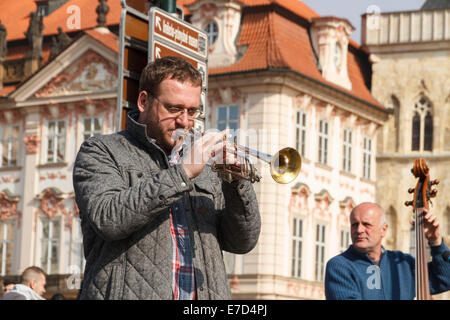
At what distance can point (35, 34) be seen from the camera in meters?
35.3

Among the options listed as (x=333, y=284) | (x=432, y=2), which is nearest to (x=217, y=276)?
(x=333, y=284)

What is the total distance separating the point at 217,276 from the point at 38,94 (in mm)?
30558

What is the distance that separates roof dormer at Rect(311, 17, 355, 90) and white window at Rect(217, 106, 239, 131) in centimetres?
328

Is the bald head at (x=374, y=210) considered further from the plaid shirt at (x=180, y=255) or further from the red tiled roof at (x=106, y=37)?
the red tiled roof at (x=106, y=37)

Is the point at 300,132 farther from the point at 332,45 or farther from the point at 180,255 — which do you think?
the point at 180,255

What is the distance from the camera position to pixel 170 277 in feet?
13.5

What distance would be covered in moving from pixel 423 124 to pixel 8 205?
12.8 meters

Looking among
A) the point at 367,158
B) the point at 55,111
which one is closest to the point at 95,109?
the point at 55,111

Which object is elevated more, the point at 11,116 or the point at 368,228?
the point at 11,116

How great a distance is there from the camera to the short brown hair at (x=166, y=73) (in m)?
4.32

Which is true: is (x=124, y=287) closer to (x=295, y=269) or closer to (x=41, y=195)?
(x=295, y=269)

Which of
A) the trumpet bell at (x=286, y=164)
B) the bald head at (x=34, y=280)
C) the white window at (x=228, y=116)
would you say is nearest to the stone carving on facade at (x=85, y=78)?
the white window at (x=228, y=116)

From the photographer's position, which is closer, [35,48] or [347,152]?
[347,152]

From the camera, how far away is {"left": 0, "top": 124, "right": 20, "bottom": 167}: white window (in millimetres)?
34906
